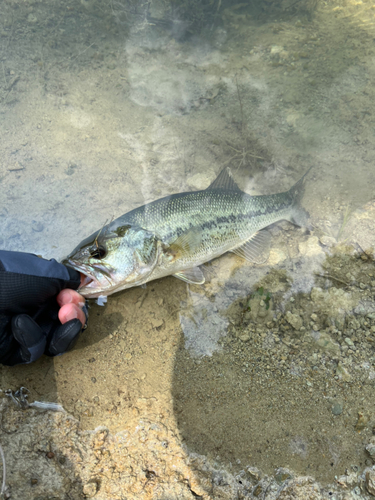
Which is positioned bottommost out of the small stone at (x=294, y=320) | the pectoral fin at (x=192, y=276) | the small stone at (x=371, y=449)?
the small stone at (x=371, y=449)

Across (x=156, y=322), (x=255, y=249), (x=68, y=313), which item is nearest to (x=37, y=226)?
(x=68, y=313)

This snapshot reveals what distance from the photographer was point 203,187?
480cm

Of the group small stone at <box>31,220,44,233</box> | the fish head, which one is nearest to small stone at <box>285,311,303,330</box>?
the fish head

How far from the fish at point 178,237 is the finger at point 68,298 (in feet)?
0.30

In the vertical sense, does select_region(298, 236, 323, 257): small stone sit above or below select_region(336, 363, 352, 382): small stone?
above

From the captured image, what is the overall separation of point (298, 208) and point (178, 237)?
1.87m

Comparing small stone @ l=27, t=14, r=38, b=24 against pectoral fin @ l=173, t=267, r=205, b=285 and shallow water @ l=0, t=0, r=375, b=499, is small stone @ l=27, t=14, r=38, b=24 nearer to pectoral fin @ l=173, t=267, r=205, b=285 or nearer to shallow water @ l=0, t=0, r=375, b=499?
shallow water @ l=0, t=0, r=375, b=499

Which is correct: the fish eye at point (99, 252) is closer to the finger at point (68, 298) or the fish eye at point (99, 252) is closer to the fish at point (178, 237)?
the fish at point (178, 237)

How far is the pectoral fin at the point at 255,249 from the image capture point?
4090mm

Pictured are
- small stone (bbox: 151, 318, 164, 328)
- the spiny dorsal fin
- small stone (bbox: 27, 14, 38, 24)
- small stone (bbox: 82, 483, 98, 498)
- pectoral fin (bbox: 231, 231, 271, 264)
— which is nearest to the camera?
small stone (bbox: 82, 483, 98, 498)

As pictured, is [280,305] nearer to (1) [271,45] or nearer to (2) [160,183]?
(2) [160,183]

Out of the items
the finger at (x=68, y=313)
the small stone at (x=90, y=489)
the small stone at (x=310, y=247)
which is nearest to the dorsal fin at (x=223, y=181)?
the small stone at (x=310, y=247)

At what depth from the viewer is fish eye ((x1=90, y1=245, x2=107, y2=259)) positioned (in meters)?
3.47

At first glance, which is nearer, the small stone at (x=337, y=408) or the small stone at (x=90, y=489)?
the small stone at (x=90, y=489)
